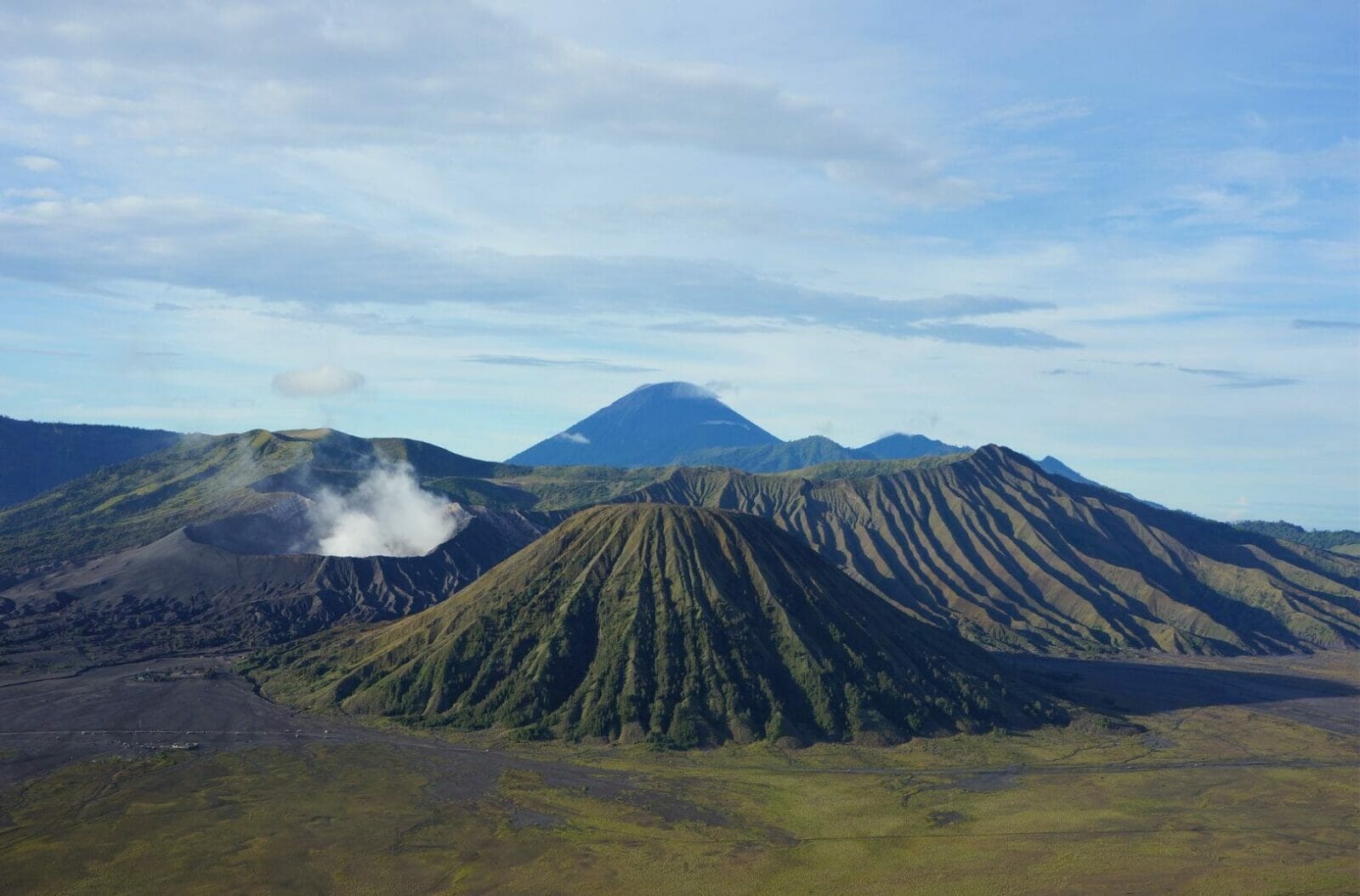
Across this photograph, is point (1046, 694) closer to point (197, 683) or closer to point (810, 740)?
point (810, 740)

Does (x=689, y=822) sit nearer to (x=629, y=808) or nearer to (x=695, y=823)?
(x=695, y=823)

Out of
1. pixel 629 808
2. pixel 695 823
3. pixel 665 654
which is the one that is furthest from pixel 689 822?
pixel 665 654

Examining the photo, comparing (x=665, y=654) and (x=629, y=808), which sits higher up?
(x=665, y=654)

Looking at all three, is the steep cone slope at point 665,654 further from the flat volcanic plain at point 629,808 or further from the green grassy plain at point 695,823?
the green grassy plain at point 695,823

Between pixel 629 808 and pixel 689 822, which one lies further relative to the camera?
pixel 629 808

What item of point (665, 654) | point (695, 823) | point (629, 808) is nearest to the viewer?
point (695, 823)

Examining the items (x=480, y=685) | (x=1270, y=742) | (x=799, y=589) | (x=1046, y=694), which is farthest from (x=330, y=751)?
(x=1270, y=742)

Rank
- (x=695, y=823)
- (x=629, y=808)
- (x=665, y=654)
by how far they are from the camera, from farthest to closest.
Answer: (x=665, y=654)
(x=629, y=808)
(x=695, y=823)
